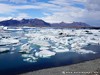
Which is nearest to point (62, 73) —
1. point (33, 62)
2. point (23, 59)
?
point (33, 62)

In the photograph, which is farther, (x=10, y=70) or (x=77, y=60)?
(x=77, y=60)

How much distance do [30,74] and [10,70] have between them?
1810mm

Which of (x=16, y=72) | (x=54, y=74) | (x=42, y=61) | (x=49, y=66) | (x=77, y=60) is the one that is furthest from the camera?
(x=77, y=60)

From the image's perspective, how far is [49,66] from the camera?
16.3m

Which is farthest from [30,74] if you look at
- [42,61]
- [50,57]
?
[50,57]

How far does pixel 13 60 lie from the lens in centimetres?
1811

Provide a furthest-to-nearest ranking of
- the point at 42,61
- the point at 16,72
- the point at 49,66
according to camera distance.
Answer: the point at 42,61, the point at 49,66, the point at 16,72

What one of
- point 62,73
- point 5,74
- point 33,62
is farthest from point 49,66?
point 5,74

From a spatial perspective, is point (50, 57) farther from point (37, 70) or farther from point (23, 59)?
point (37, 70)

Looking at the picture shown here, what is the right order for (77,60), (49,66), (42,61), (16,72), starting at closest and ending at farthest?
(16,72) → (49,66) → (42,61) → (77,60)

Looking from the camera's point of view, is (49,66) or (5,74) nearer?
(5,74)

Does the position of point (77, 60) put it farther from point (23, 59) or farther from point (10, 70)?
point (10, 70)

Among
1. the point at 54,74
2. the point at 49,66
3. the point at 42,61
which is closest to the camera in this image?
the point at 54,74

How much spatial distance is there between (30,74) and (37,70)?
1.26 metres
